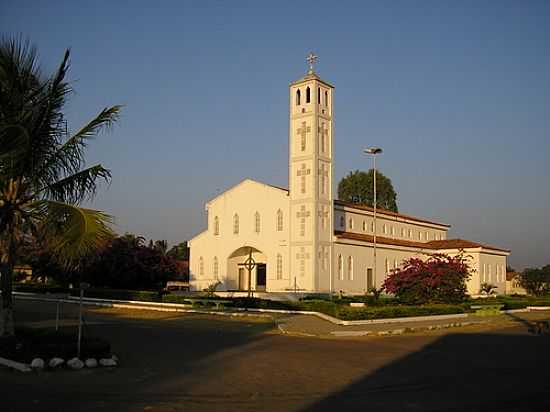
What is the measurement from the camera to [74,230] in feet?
49.5

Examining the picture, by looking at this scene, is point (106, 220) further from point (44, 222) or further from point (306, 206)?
point (306, 206)

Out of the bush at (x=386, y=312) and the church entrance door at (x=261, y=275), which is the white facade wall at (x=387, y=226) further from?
the bush at (x=386, y=312)

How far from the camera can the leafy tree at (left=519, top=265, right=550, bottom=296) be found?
72.3 metres

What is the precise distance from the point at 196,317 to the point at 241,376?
59.1 ft

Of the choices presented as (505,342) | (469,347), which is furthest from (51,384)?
(505,342)

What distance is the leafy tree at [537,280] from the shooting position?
72.3 m

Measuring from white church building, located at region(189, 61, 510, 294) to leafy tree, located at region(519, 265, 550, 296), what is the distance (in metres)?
21.5

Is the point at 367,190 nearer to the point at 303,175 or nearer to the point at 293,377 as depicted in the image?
the point at 303,175

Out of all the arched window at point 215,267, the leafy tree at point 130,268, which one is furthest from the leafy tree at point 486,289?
the leafy tree at point 130,268

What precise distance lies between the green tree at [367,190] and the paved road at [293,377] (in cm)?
7319

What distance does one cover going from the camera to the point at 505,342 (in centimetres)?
2312

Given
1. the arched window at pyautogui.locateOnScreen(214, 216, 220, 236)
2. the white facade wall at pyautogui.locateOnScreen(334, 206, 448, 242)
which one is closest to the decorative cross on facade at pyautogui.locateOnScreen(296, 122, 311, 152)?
the white facade wall at pyautogui.locateOnScreen(334, 206, 448, 242)

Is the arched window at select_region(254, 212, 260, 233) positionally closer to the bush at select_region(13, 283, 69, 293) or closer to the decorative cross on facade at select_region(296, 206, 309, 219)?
the decorative cross on facade at select_region(296, 206, 309, 219)

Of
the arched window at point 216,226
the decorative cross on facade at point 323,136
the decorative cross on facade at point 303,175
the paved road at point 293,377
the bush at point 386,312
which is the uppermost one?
the decorative cross on facade at point 323,136
